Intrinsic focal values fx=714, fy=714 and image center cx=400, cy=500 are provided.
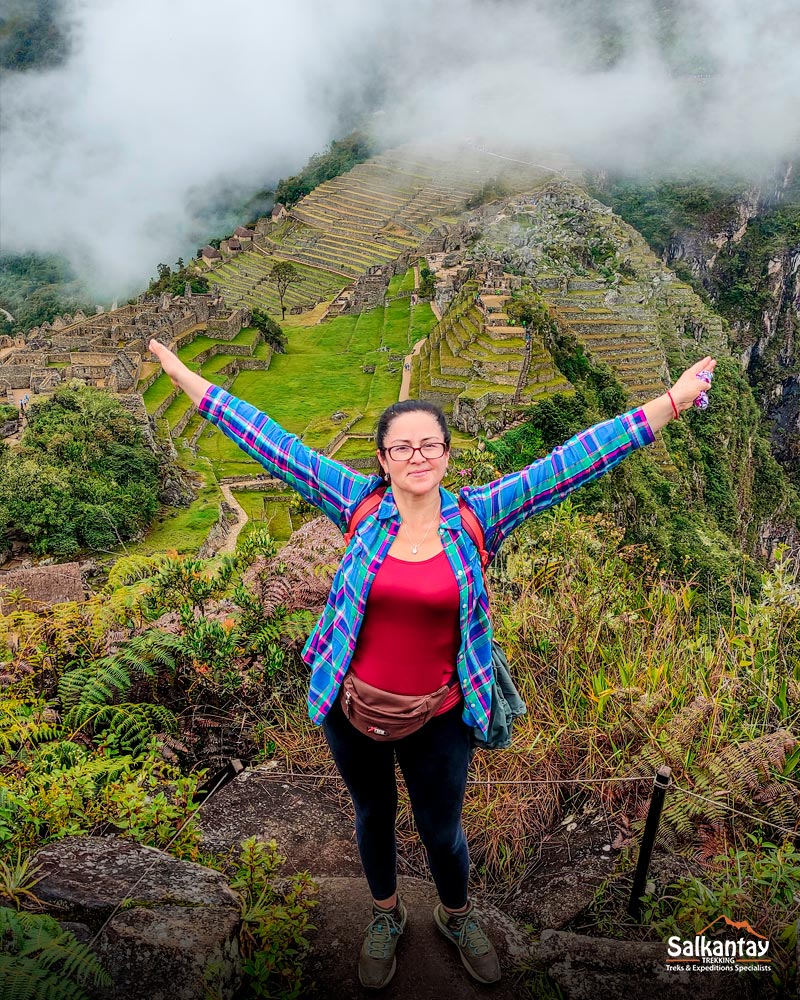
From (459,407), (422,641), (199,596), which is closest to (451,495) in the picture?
(422,641)

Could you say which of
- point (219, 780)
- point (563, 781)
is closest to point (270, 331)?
point (219, 780)

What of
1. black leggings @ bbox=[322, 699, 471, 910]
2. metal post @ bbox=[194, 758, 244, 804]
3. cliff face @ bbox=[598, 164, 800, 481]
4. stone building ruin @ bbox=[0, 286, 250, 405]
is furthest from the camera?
cliff face @ bbox=[598, 164, 800, 481]

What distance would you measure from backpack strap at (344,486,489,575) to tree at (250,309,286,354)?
3203 cm

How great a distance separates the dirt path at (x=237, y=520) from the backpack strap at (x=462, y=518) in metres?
13.8

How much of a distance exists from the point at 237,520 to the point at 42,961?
16.8m

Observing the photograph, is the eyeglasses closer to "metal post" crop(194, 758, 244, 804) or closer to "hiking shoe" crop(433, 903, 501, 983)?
"hiking shoe" crop(433, 903, 501, 983)

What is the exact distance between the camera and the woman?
163cm

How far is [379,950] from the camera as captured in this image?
72.0 inches

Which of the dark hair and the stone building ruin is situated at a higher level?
the dark hair

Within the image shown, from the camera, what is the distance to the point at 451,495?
1.72 m

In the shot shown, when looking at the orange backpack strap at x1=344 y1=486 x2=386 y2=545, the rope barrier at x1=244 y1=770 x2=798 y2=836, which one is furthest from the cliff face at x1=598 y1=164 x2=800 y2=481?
the orange backpack strap at x1=344 y1=486 x2=386 y2=545

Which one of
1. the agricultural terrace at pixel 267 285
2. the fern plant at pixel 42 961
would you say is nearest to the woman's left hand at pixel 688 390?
the fern plant at pixel 42 961

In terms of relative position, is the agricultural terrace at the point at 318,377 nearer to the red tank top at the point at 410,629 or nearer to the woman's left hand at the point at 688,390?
the woman's left hand at the point at 688,390

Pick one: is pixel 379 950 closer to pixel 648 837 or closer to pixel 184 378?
pixel 648 837
